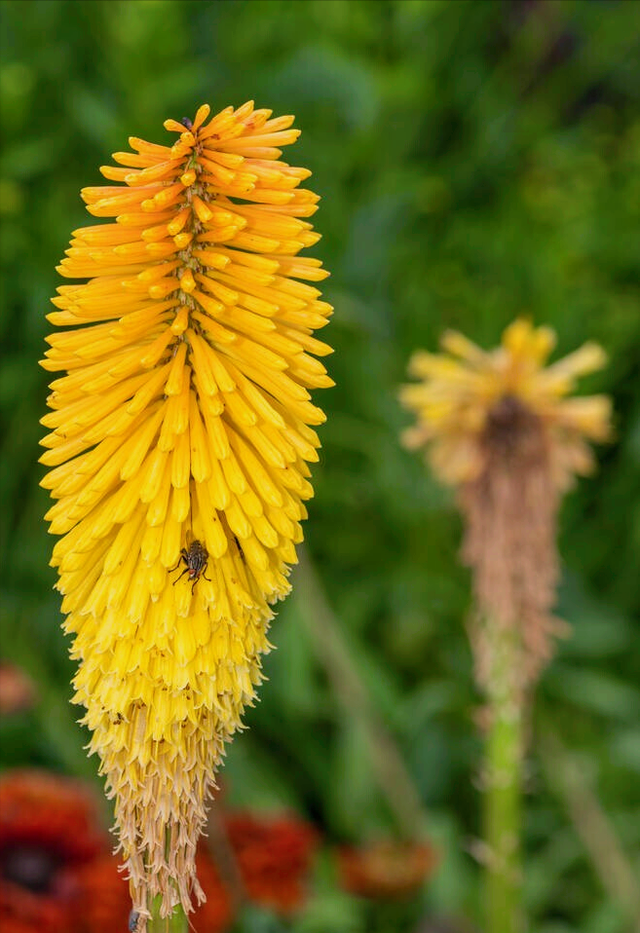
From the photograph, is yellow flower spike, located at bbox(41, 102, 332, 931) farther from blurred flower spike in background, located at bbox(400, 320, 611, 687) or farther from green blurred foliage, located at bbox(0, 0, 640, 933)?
green blurred foliage, located at bbox(0, 0, 640, 933)

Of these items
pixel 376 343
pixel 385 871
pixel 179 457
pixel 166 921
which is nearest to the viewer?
pixel 166 921

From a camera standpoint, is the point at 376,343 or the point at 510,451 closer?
the point at 510,451

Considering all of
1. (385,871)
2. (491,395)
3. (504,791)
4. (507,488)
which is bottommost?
(385,871)

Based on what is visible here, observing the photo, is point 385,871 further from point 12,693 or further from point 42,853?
point 12,693

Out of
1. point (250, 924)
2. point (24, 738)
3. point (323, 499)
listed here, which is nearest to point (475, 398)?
→ point (250, 924)

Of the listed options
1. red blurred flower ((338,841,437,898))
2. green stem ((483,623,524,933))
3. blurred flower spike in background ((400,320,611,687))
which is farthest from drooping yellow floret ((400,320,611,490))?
red blurred flower ((338,841,437,898))

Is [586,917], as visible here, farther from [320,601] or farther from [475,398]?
[475,398]

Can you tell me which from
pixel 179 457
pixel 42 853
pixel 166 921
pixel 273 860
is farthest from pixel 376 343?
pixel 166 921

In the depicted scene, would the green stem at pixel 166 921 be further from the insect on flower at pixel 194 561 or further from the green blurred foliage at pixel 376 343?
the green blurred foliage at pixel 376 343
